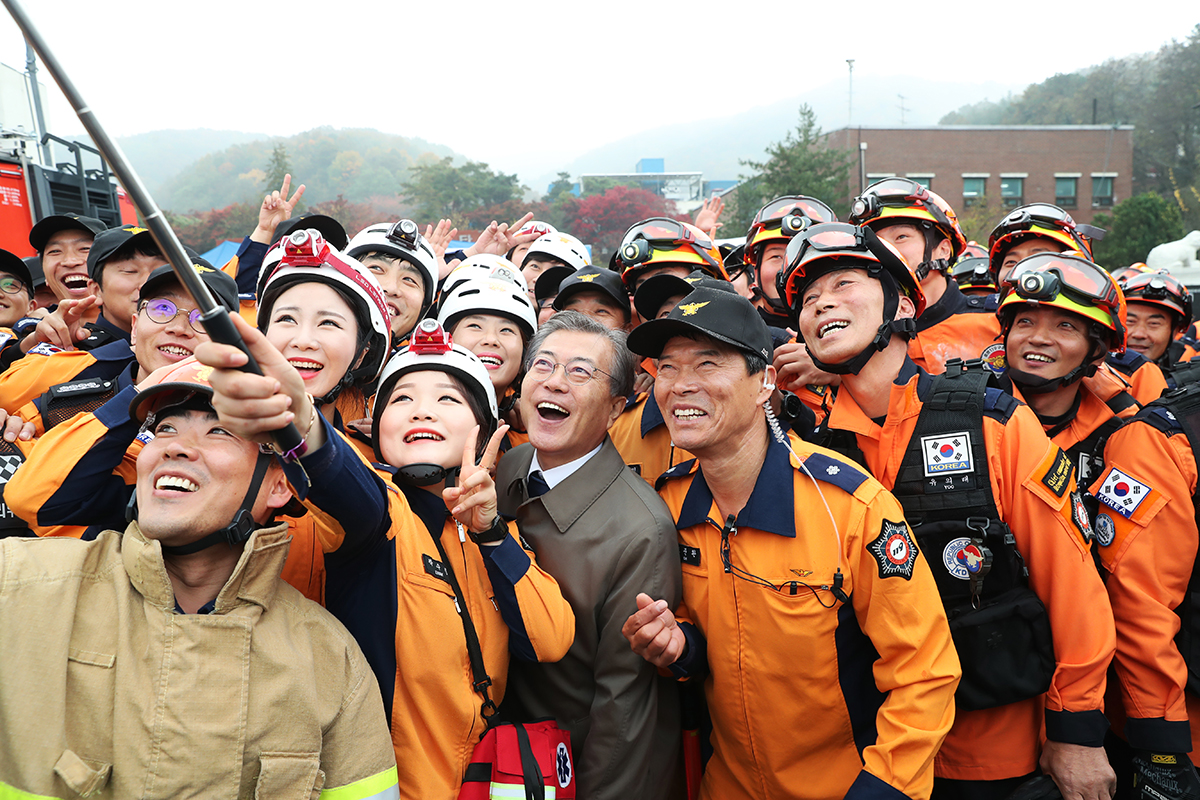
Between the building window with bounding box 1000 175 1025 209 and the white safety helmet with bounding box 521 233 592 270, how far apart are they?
49807 mm

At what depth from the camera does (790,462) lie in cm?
323

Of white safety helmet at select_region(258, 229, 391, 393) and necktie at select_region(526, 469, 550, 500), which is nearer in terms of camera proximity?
white safety helmet at select_region(258, 229, 391, 393)

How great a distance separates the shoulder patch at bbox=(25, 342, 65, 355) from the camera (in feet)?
13.7

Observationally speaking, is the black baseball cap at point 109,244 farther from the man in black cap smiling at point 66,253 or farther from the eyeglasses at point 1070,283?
the eyeglasses at point 1070,283

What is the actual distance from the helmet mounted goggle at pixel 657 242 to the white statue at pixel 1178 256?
537 inches

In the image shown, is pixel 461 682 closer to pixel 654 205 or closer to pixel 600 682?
pixel 600 682

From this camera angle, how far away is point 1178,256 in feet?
48.5

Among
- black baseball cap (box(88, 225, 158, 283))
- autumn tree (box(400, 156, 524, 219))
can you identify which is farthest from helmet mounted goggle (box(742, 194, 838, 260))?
autumn tree (box(400, 156, 524, 219))

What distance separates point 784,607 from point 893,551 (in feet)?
1.59

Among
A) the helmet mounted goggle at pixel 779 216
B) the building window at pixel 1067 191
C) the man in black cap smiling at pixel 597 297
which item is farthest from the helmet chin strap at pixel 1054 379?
the building window at pixel 1067 191

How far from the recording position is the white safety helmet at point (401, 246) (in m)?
4.73

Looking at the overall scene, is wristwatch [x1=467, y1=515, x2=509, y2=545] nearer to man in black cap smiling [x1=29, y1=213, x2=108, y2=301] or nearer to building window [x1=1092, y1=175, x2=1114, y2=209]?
man in black cap smiling [x1=29, y1=213, x2=108, y2=301]

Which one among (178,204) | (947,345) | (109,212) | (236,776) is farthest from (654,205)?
(178,204)

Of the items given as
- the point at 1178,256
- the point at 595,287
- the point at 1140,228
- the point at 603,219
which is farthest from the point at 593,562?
the point at 603,219
